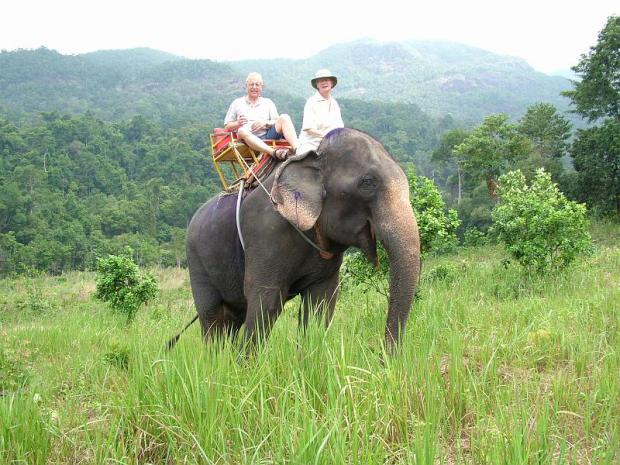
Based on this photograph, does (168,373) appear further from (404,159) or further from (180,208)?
(404,159)

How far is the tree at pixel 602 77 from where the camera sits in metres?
28.4

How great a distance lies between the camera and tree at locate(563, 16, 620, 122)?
93.2 ft

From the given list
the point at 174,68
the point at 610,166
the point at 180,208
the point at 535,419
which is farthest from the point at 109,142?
the point at 174,68

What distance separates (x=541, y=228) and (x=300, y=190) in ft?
21.3

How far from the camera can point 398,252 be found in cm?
357

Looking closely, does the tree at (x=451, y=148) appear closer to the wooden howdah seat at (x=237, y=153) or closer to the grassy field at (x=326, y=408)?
the wooden howdah seat at (x=237, y=153)

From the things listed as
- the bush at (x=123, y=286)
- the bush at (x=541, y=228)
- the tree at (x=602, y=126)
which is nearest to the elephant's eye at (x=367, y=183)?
the bush at (x=541, y=228)

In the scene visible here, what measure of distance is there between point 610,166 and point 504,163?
37.5ft

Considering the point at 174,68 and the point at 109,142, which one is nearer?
the point at 109,142

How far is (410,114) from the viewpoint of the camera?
112 m

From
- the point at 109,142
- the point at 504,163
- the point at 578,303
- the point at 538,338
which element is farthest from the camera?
the point at 109,142

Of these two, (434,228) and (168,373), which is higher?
(168,373)

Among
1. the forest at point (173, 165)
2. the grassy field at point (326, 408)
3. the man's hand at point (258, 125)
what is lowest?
the forest at point (173, 165)

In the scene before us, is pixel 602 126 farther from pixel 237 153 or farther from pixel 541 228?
pixel 237 153
